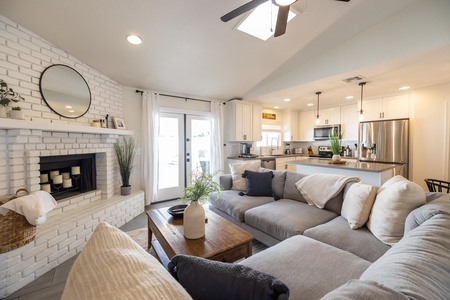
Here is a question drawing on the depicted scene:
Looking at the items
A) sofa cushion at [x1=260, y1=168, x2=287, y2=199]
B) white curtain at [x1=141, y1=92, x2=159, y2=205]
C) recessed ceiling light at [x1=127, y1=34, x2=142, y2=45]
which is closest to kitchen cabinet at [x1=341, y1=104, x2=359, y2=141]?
sofa cushion at [x1=260, y1=168, x2=287, y2=199]

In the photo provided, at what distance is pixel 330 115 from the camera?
5.36 meters

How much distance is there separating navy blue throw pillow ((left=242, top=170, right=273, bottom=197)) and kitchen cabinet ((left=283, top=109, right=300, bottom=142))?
3383mm

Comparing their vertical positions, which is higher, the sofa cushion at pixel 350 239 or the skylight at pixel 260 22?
the skylight at pixel 260 22

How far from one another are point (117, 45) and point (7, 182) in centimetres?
199

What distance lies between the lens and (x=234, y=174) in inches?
128

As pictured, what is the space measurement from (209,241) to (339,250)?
1.00 metres

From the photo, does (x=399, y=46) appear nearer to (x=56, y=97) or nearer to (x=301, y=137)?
(x=301, y=137)

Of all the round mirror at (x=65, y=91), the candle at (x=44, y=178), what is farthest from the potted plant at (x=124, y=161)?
the candle at (x=44, y=178)

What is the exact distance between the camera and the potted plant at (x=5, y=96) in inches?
72.3

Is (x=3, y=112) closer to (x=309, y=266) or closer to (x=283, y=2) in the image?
(x=283, y=2)

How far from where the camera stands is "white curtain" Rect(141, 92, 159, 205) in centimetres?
376

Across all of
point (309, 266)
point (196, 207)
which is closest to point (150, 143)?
point (196, 207)

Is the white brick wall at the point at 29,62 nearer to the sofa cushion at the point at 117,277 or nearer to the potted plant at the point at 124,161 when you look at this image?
the potted plant at the point at 124,161

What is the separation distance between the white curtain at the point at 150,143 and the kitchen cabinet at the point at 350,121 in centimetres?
472
